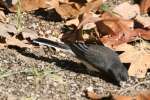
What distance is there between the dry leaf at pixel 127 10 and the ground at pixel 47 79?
2.22ft

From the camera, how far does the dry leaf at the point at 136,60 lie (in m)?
3.99

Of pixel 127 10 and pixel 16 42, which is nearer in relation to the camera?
pixel 16 42

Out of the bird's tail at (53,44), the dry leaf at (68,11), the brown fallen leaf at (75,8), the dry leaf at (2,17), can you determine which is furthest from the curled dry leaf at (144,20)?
the dry leaf at (2,17)

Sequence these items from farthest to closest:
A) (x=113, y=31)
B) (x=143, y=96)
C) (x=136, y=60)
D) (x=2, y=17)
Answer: (x=2, y=17) < (x=113, y=31) < (x=136, y=60) < (x=143, y=96)

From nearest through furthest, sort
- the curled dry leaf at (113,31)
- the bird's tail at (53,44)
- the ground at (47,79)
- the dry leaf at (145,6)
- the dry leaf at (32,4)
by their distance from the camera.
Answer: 1. the ground at (47,79)
2. the bird's tail at (53,44)
3. the curled dry leaf at (113,31)
4. the dry leaf at (32,4)
5. the dry leaf at (145,6)

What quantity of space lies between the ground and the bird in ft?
0.20

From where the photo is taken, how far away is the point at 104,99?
11.9ft

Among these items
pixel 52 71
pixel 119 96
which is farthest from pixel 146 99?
pixel 52 71

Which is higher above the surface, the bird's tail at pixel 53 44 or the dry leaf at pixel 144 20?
the dry leaf at pixel 144 20

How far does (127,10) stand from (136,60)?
2.76ft

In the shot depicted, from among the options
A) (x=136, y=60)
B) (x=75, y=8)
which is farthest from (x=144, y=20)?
(x=136, y=60)

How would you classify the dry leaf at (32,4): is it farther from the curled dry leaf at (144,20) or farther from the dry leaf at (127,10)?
the curled dry leaf at (144,20)

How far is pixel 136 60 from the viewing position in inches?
158

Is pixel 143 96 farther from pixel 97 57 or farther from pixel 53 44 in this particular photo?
→ pixel 53 44
